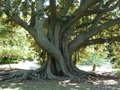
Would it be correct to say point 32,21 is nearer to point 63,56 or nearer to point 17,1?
point 17,1

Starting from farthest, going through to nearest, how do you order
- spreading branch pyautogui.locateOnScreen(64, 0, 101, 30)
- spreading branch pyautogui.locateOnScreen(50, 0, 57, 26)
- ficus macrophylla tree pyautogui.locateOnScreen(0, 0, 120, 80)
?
spreading branch pyautogui.locateOnScreen(50, 0, 57, 26) < ficus macrophylla tree pyautogui.locateOnScreen(0, 0, 120, 80) < spreading branch pyautogui.locateOnScreen(64, 0, 101, 30)

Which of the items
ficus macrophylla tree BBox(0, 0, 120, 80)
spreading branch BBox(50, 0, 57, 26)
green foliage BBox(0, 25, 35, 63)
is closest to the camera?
ficus macrophylla tree BBox(0, 0, 120, 80)

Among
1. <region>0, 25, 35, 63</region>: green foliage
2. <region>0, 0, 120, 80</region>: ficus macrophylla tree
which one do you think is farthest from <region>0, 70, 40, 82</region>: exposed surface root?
<region>0, 25, 35, 63</region>: green foliage

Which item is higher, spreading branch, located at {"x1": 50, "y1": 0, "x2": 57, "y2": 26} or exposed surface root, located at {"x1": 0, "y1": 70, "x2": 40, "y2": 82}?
spreading branch, located at {"x1": 50, "y1": 0, "x2": 57, "y2": 26}

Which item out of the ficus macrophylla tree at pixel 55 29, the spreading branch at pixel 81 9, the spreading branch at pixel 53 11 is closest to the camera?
the spreading branch at pixel 81 9

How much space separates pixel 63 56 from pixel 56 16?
225 centimetres

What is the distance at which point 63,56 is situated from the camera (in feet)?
35.3

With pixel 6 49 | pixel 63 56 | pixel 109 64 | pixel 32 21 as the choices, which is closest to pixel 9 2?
pixel 32 21

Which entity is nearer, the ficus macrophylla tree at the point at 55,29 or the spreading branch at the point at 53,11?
the ficus macrophylla tree at the point at 55,29

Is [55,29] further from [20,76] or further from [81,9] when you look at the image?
[20,76]

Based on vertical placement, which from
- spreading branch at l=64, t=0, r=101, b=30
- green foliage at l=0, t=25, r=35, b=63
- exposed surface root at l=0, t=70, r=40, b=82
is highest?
spreading branch at l=64, t=0, r=101, b=30

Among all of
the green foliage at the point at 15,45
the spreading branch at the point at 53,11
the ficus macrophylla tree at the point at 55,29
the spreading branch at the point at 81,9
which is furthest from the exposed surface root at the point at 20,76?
the green foliage at the point at 15,45

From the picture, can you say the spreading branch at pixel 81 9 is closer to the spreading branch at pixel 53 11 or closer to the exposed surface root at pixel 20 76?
the spreading branch at pixel 53 11

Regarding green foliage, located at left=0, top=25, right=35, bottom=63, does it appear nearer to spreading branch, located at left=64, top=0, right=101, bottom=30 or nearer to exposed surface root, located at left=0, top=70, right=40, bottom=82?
exposed surface root, located at left=0, top=70, right=40, bottom=82
